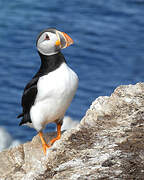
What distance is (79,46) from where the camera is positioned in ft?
53.0

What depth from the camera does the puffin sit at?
5.64m

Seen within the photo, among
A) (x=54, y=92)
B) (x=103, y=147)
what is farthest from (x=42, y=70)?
(x=103, y=147)

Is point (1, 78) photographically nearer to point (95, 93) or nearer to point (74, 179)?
point (95, 93)

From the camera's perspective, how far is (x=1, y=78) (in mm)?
14633

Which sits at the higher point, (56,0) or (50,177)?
(50,177)

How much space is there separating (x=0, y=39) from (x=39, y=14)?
213 centimetres

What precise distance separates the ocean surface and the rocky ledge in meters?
7.42

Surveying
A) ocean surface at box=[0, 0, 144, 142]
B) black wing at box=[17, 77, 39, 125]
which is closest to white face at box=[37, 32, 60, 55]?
black wing at box=[17, 77, 39, 125]

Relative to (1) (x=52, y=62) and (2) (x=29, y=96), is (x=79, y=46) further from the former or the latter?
(1) (x=52, y=62)

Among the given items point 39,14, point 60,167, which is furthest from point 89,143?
point 39,14

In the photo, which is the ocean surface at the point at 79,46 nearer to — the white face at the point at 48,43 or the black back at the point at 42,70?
the black back at the point at 42,70

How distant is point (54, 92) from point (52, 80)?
0.14 m

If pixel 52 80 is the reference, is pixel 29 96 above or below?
below

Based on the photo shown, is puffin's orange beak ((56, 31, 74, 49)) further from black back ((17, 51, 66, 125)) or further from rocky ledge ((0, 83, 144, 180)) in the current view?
rocky ledge ((0, 83, 144, 180))
